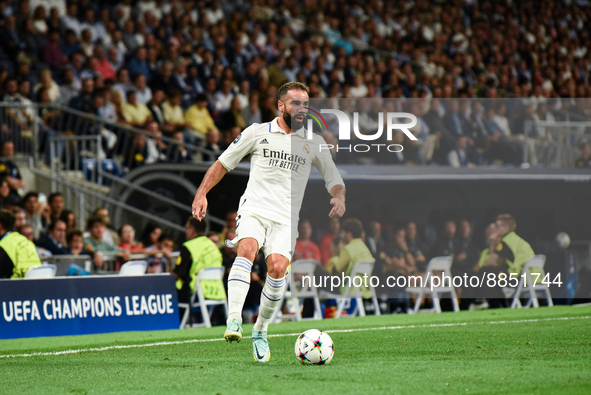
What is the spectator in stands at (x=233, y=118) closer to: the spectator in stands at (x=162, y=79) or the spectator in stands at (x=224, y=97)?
the spectator in stands at (x=224, y=97)

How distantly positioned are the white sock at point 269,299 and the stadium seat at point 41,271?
461 centimetres

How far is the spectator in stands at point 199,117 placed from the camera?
15.9 meters

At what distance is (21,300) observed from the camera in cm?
994

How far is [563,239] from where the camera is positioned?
15.1 metres

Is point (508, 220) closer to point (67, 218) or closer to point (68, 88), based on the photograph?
point (67, 218)

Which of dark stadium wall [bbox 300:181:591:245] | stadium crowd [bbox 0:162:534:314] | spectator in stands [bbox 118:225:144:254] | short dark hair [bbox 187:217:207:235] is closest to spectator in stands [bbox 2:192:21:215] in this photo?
stadium crowd [bbox 0:162:534:314]

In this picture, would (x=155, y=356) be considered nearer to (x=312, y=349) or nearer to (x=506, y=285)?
(x=312, y=349)

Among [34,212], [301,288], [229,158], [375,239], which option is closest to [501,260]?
[375,239]

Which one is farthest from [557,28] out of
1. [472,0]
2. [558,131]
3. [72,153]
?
[72,153]

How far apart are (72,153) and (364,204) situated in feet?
16.3

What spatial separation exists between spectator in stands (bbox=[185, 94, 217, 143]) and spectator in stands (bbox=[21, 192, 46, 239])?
3.89m

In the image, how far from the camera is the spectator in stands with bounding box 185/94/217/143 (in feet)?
52.3

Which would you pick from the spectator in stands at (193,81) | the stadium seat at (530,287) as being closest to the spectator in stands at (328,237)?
the stadium seat at (530,287)

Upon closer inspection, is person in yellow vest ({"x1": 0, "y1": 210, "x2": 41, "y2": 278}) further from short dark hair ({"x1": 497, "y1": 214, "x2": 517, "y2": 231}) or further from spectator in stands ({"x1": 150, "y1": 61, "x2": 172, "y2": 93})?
short dark hair ({"x1": 497, "y1": 214, "x2": 517, "y2": 231})
